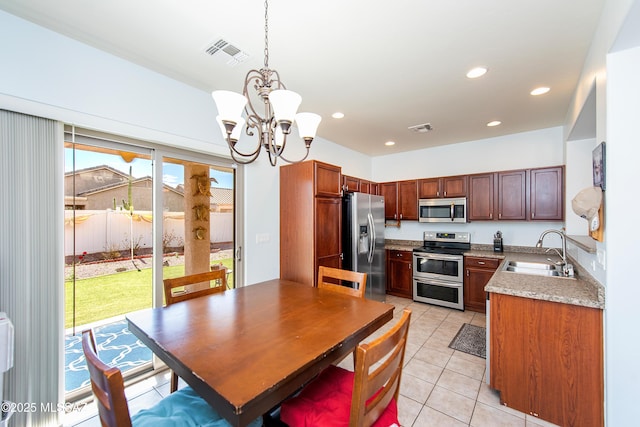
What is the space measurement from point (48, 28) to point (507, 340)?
4.04 m

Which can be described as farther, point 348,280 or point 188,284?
point 348,280

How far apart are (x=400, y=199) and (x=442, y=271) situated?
1.48m

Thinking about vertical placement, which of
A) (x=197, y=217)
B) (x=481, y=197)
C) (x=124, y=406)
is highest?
(x=481, y=197)

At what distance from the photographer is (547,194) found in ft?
12.0

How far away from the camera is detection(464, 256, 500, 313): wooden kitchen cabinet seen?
3.77 m

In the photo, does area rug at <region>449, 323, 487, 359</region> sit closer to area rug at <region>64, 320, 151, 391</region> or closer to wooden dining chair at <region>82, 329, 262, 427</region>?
wooden dining chair at <region>82, 329, 262, 427</region>

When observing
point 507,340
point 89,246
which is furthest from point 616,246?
point 89,246

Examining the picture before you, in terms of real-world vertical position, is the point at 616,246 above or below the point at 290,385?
above

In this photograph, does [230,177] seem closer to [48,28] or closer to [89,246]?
[89,246]

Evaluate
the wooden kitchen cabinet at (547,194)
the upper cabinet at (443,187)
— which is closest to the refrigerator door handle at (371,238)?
the upper cabinet at (443,187)

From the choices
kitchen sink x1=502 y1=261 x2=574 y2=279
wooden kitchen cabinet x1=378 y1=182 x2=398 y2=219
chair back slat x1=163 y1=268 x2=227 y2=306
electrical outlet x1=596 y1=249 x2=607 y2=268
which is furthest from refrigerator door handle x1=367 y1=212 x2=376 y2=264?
electrical outlet x1=596 y1=249 x2=607 y2=268

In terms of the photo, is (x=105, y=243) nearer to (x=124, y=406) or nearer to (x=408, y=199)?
(x=124, y=406)

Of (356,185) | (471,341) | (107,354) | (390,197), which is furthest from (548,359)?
(107,354)

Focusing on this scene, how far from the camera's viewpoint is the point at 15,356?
1.67 meters
